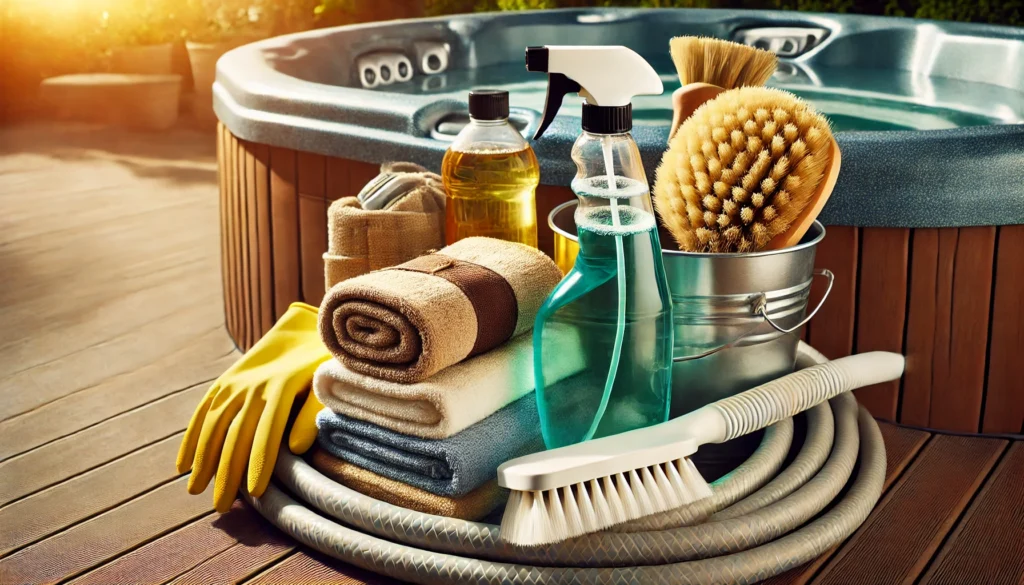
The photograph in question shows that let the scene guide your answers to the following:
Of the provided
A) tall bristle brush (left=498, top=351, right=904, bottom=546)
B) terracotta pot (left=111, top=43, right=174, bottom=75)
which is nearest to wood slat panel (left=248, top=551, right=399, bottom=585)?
tall bristle brush (left=498, top=351, right=904, bottom=546)

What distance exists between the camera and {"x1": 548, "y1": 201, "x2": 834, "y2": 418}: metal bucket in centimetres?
116

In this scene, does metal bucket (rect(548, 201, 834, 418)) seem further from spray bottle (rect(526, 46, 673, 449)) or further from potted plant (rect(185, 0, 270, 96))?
potted plant (rect(185, 0, 270, 96))

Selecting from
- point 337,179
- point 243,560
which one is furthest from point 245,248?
point 243,560

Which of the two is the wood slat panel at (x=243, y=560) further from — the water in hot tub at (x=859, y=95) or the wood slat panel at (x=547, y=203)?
the water in hot tub at (x=859, y=95)

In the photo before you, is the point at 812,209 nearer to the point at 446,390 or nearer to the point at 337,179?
the point at 446,390

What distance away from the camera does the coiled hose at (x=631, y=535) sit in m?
0.98

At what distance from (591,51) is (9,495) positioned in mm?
996

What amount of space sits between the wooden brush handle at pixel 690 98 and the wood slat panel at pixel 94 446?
0.92m

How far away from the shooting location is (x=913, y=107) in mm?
2910

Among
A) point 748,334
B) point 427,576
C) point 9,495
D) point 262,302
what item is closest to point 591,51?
point 748,334

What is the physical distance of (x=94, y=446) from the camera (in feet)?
4.97

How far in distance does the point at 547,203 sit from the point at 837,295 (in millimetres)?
466

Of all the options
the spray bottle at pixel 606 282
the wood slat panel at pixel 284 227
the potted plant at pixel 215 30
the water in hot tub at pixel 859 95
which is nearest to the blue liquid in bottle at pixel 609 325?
the spray bottle at pixel 606 282

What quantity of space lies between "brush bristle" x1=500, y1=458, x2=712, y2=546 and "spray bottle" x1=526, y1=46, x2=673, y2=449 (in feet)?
0.28
